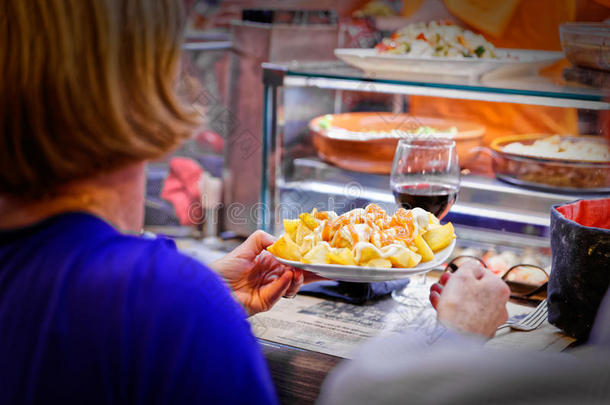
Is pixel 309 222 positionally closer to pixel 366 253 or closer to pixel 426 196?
pixel 366 253

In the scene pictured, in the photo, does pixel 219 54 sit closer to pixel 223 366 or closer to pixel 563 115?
pixel 563 115

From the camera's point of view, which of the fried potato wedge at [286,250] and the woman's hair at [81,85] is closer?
the woman's hair at [81,85]

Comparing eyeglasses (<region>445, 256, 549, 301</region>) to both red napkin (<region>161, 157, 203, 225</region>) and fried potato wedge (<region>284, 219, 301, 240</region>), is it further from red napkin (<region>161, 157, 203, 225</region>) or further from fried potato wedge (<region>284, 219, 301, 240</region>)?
red napkin (<region>161, 157, 203, 225</region>)

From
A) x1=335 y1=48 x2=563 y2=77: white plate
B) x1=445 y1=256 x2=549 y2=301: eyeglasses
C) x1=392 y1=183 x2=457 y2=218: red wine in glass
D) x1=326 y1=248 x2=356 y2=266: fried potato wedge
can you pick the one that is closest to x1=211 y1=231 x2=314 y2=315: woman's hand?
x1=326 y1=248 x2=356 y2=266: fried potato wedge

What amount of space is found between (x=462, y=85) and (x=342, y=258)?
63 centimetres

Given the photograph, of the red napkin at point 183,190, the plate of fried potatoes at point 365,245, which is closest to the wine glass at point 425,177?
the plate of fried potatoes at point 365,245

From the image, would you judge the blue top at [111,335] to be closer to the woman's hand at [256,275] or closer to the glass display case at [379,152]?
the woman's hand at [256,275]

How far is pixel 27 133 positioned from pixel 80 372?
241 mm

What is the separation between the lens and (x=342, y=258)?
1.08m

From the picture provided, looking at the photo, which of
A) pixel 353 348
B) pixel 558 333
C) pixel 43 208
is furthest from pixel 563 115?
pixel 43 208

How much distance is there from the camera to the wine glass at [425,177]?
1.38 meters

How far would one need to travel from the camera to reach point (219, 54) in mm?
2867

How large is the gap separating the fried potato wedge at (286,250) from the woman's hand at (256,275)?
3.5 inches

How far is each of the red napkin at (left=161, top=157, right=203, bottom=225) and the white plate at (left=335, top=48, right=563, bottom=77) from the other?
4.32ft
